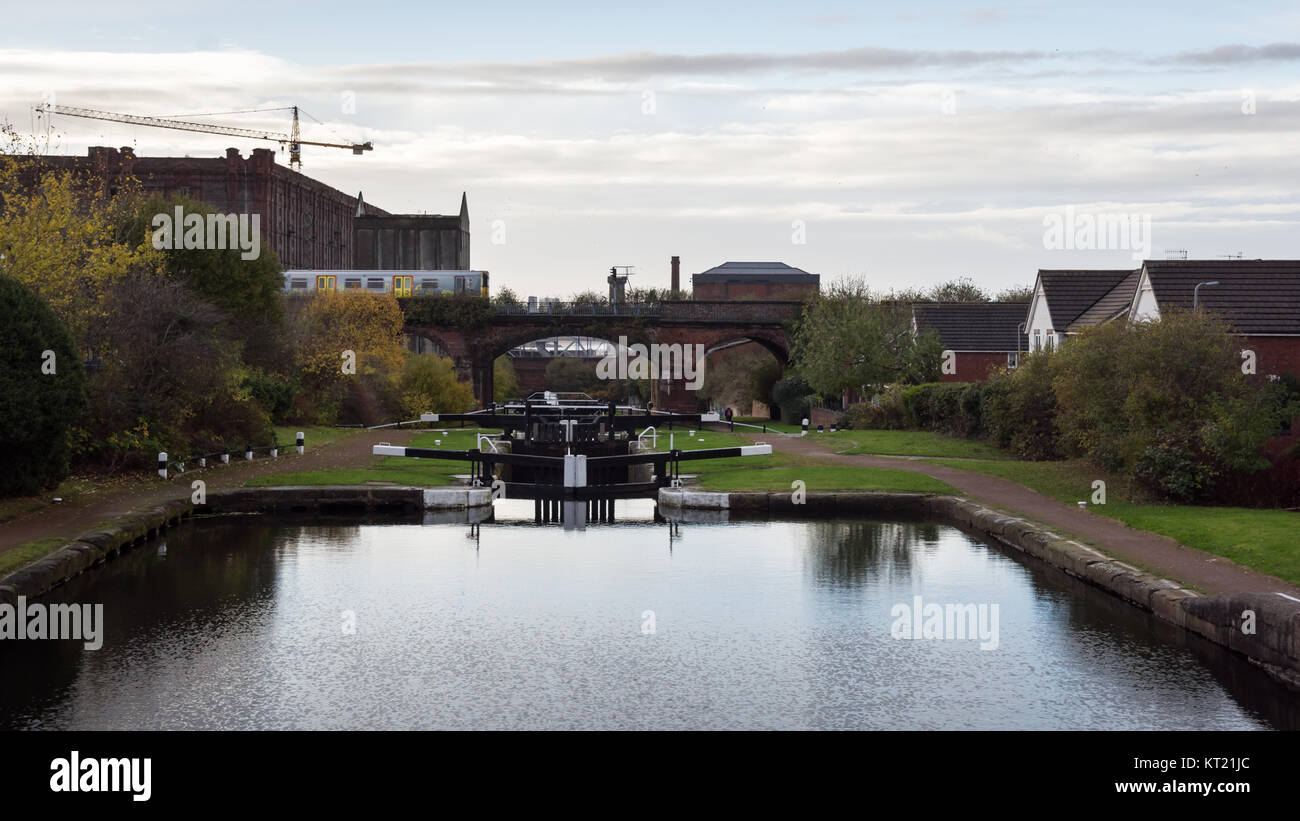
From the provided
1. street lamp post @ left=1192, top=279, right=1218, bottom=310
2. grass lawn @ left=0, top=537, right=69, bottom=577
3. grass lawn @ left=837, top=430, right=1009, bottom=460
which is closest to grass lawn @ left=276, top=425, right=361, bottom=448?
grass lawn @ left=837, top=430, right=1009, bottom=460

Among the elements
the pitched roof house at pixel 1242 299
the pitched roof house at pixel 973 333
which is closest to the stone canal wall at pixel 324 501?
the pitched roof house at pixel 1242 299

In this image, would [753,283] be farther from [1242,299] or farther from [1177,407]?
[1177,407]

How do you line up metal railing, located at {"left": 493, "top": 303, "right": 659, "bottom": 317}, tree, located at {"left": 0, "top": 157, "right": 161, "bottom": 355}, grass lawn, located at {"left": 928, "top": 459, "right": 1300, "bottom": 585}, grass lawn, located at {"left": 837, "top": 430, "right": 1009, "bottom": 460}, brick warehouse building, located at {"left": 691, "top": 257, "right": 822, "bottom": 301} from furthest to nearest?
brick warehouse building, located at {"left": 691, "top": 257, "right": 822, "bottom": 301} → metal railing, located at {"left": 493, "top": 303, "right": 659, "bottom": 317} → grass lawn, located at {"left": 837, "top": 430, "right": 1009, "bottom": 460} → tree, located at {"left": 0, "top": 157, "right": 161, "bottom": 355} → grass lawn, located at {"left": 928, "top": 459, "right": 1300, "bottom": 585}

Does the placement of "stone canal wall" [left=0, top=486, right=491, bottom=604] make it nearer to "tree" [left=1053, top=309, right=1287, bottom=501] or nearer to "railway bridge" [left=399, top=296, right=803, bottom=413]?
"tree" [left=1053, top=309, right=1287, bottom=501]

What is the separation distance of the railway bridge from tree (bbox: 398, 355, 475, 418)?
49.0 feet

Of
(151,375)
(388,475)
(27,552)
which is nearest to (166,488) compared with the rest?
(151,375)

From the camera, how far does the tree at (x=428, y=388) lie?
55.6 m

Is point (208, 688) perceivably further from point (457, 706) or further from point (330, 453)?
point (330, 453)

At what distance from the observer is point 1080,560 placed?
17.6 metres

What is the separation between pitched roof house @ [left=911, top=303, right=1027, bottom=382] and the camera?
2099 inches

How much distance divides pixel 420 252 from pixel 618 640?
10532 centimetres

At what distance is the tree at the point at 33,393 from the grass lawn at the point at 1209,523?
17320 mm

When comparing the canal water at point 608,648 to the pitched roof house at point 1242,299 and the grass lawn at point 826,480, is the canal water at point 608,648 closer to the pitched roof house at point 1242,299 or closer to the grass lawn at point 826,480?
the grass lawn at point 826,480
